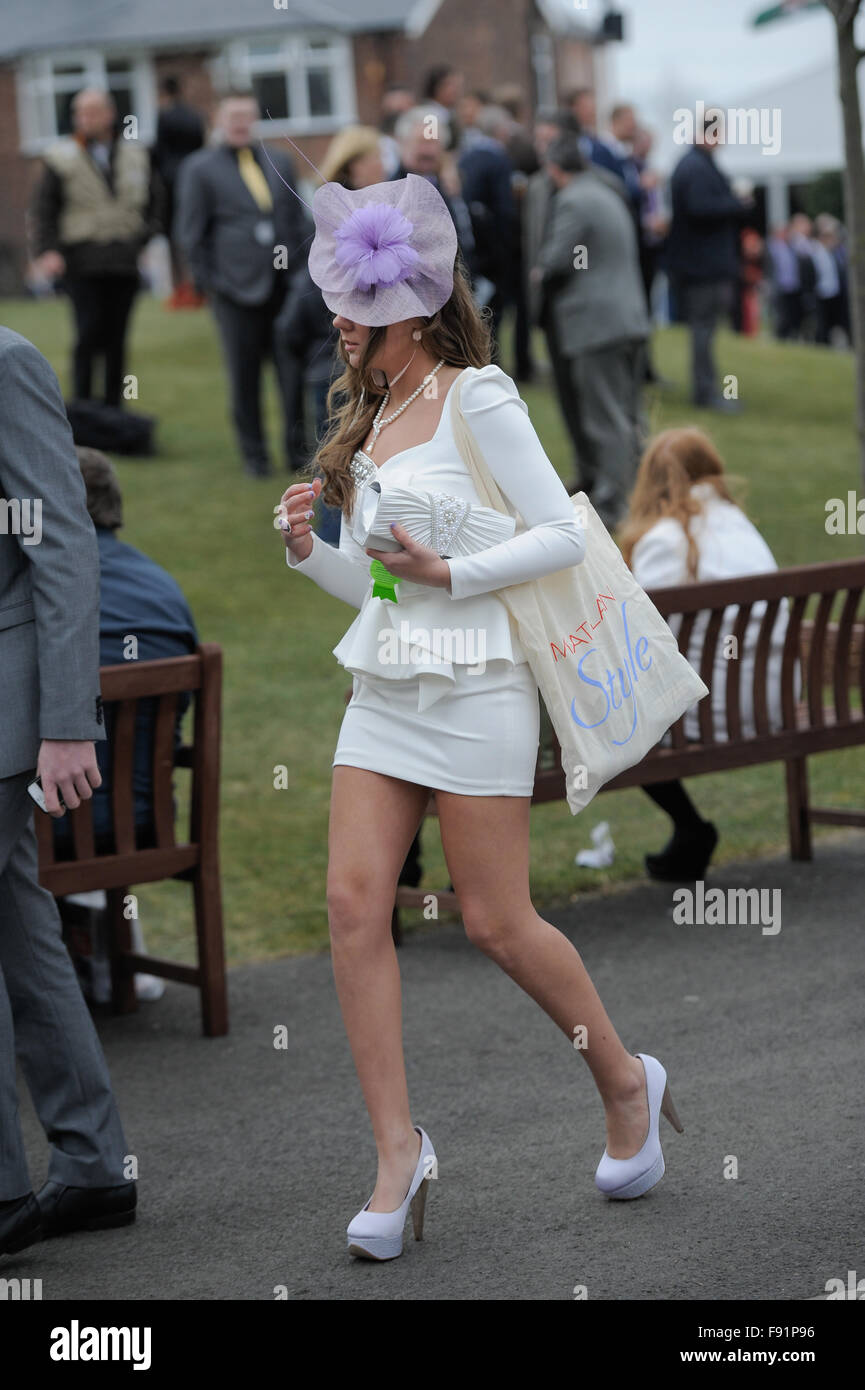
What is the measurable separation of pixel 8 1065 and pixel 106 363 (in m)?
9.78

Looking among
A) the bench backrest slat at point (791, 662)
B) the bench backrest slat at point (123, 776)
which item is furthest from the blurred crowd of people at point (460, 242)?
the bench backrest slat at point (123, 776)

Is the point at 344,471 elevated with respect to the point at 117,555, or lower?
elevated

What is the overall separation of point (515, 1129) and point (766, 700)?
2.27 meters

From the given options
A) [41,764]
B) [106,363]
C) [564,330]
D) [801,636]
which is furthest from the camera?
[106,363]

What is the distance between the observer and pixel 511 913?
12.3 ft

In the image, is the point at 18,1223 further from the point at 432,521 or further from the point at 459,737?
the point at 432,521

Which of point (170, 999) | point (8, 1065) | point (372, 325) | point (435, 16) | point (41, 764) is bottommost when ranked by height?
point (170, 999)

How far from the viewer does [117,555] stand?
5418 mm

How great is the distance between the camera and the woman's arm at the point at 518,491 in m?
→ 3.62

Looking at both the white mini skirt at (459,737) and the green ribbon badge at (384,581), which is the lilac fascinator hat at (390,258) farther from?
the white mini skirt at (459,737)

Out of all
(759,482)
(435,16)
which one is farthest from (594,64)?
(759,482)

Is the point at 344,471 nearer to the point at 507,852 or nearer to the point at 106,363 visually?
the point at 507,852

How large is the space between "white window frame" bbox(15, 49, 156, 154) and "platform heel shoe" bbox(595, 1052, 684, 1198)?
42087mm

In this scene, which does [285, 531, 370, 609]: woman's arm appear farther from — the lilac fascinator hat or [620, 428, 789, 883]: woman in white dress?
[620, 428, 789, 883]: woman in white dress
